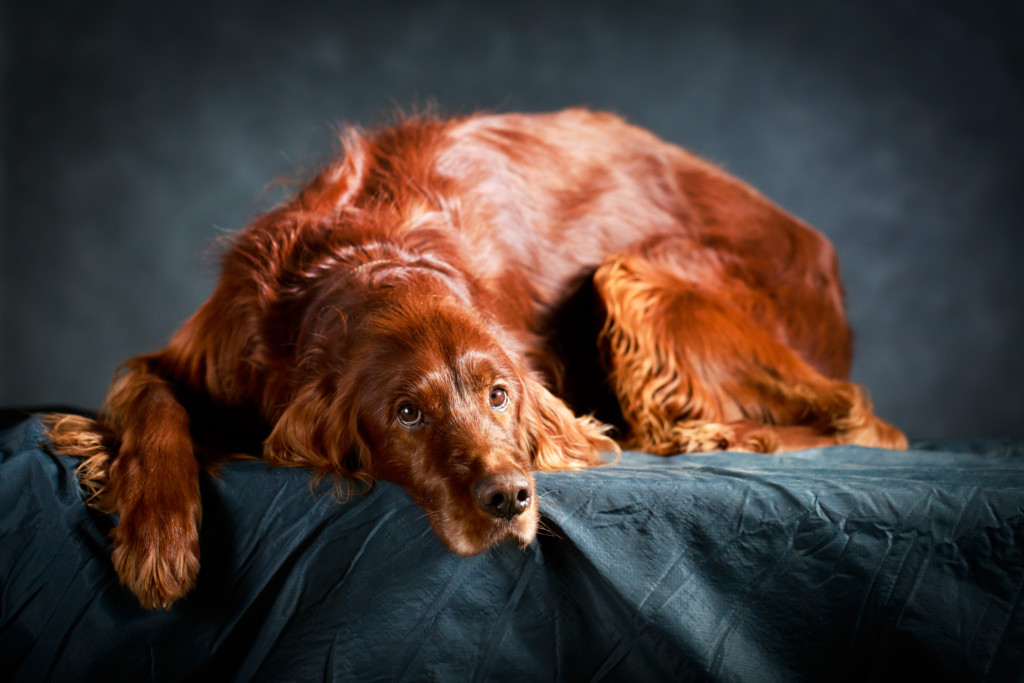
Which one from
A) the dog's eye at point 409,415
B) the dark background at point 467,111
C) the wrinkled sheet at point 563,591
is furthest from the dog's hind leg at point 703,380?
the dark background at point 467,111

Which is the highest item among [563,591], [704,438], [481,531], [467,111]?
[467,111]

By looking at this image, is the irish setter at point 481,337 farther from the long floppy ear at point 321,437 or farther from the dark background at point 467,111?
the dark background at point 467,111

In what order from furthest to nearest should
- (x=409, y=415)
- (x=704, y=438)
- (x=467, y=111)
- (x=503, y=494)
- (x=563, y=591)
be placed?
(x=467, y=111), (x=704, y=438), (x=409, y=415), (x=563, y=591), (x=503, y=494)

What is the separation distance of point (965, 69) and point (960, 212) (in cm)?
75

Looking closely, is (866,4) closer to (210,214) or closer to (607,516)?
(210,214)

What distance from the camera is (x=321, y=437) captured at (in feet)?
6.53

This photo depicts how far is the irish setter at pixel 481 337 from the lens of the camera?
5.95 ft

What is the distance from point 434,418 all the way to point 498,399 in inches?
7.2

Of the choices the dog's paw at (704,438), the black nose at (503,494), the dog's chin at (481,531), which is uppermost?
the black nose at (503,494)

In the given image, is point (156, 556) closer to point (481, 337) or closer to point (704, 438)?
point (481, 337)

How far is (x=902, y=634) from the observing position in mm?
1690

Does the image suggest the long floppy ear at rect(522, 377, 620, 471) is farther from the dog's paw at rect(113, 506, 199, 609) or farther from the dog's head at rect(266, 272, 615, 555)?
the dog's paw at rect(113, 506, 199, 609)

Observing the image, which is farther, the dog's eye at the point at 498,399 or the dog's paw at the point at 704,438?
the dog's paw at the point at 704,438

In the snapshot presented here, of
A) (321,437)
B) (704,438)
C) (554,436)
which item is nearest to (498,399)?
(554,436)
